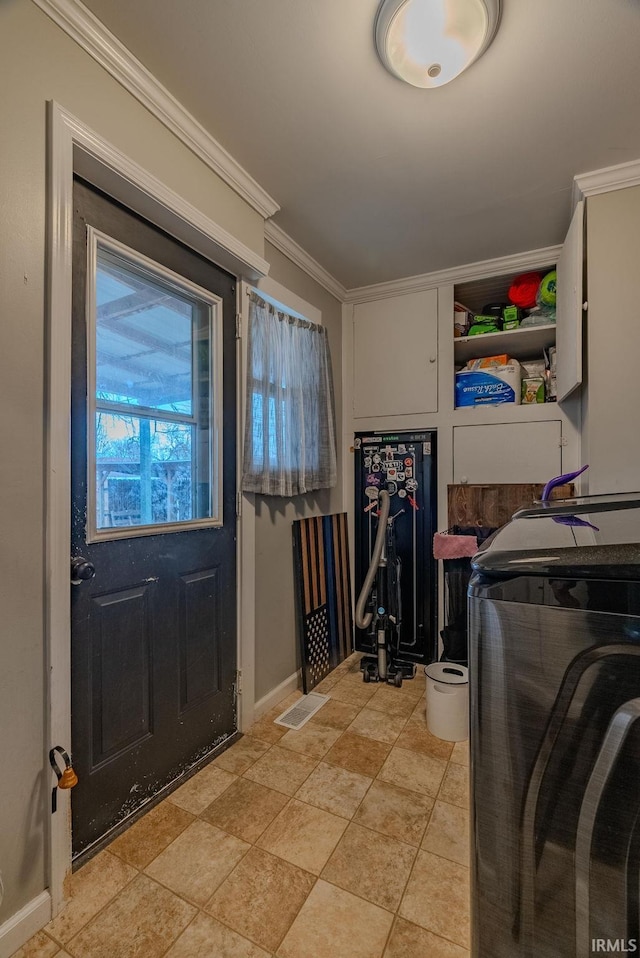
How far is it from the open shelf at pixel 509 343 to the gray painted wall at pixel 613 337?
0.61m

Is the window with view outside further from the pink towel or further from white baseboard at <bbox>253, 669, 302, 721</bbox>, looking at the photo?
the pink towel

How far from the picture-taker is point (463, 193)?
2002mm

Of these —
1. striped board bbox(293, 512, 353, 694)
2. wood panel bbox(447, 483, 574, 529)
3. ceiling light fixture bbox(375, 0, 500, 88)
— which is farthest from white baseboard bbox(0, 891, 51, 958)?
ceiling light fixture bbox(375, 0, 500, 88)

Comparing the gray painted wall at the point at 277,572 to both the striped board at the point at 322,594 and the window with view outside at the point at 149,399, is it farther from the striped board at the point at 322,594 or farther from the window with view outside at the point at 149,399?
the window with view outside at the point at 149,399

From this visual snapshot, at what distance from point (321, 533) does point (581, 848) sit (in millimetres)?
2178

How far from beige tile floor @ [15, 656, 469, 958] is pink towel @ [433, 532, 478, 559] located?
957mm

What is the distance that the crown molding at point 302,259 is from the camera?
226 cm

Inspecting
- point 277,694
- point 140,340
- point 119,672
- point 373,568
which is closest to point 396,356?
point 373,568

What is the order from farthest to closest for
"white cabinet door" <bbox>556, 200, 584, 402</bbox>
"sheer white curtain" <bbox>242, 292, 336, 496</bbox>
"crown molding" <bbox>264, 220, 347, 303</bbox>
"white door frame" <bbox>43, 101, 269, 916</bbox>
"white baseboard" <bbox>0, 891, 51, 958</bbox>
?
"crown molding" <bbox>264, 220, 347, 303</bbox>
"sheer white curtain" <bbox>242, 292, 336, 496</bbox>
"white cabinet door" <bbox>556, 200, 584, 402</bbox>
"white door frame" <bbox>43, 101, 269, 916</bbox>
"white baseboard" <bbox>0, 891, 51, 958</bbox>

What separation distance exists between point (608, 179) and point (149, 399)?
7.24ft

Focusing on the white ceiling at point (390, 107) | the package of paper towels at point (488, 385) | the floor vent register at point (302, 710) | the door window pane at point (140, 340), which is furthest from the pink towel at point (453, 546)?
the white ceiling at point (390, 107)

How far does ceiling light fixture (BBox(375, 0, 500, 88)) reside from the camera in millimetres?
1176

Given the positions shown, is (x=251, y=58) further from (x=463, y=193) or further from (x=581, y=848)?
(x=581, y=848)

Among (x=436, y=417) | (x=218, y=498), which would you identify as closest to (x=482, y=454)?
(x=436, y=417)
